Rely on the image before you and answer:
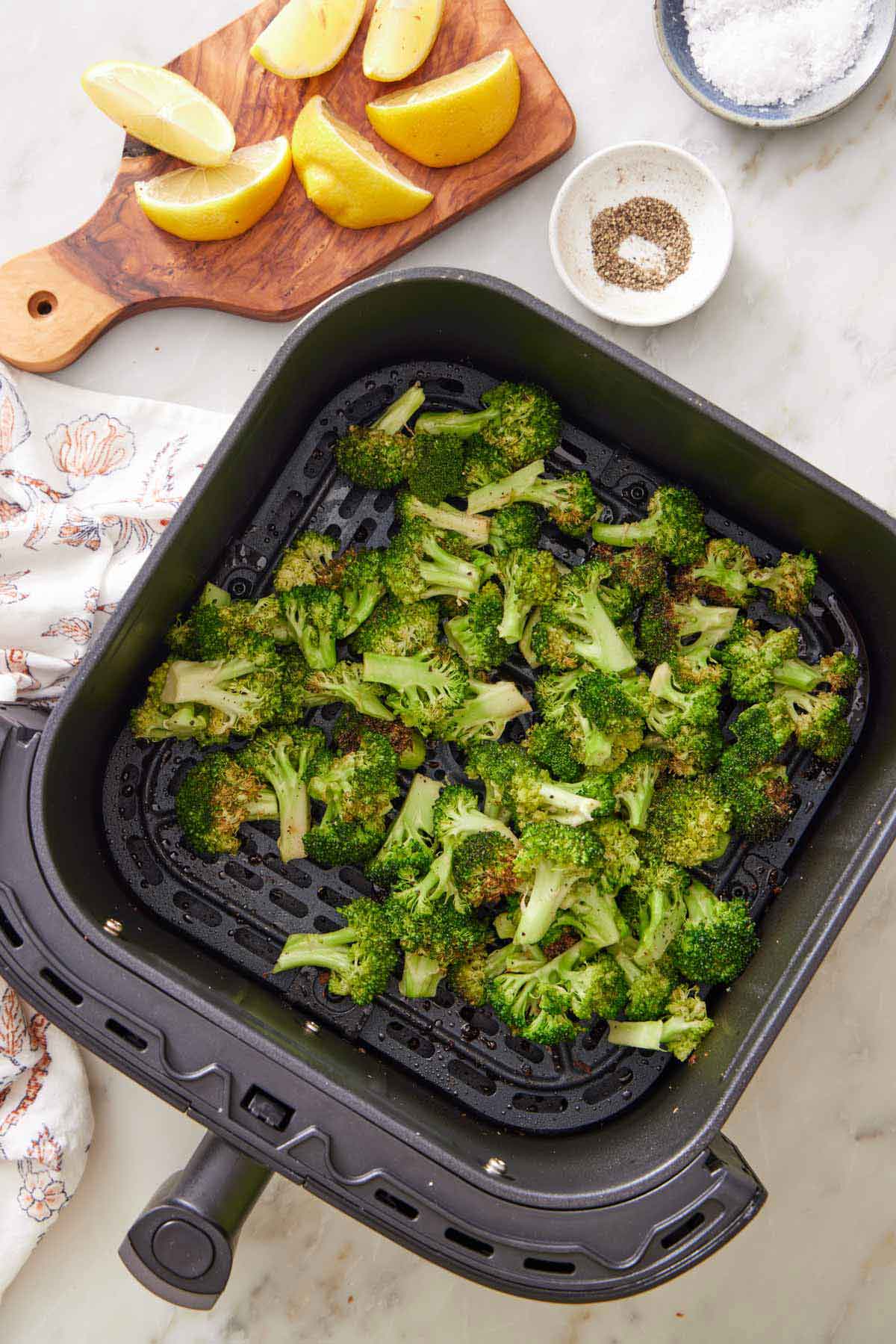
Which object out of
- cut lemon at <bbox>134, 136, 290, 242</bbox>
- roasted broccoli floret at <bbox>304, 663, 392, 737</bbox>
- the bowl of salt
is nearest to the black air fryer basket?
roasted broccoli floret at <bbox>304, 663, 392, 737</bbox>

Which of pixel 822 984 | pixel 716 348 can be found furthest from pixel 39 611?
pixel 822 984

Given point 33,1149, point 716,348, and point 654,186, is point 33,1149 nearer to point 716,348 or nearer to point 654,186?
point 716,348

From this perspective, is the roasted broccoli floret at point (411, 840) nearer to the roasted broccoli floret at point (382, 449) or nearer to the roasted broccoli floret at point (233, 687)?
the roasted broccoli floret at point (233, 687)

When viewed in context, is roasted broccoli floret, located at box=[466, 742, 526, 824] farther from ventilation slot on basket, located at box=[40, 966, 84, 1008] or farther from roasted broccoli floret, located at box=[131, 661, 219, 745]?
ventilation slot on basket, located at box=[40, 966, 84, 1008]

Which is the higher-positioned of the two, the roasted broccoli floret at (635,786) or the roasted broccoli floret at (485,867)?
the roasted broccoli floret at (635,786)

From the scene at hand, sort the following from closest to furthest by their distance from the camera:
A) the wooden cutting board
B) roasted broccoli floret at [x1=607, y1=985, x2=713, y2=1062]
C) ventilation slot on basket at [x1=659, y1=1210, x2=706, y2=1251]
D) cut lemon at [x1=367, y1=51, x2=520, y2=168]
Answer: ventilation slot on basket at [x1=659, y1=1210, x2=706, y2=1251] → roasted broccoli floret at [x1=607, y1=985, x2=713, y2=1062] → cut lemon at [x1=367, y1=51, x2=520, y2=168] → the wooden cutting board

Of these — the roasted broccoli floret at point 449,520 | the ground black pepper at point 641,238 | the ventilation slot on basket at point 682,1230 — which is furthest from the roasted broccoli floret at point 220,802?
the ground black pepper at point 641,238

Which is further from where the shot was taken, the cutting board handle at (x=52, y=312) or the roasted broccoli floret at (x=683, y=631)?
the cutting board handle at (x=52, y=312)
